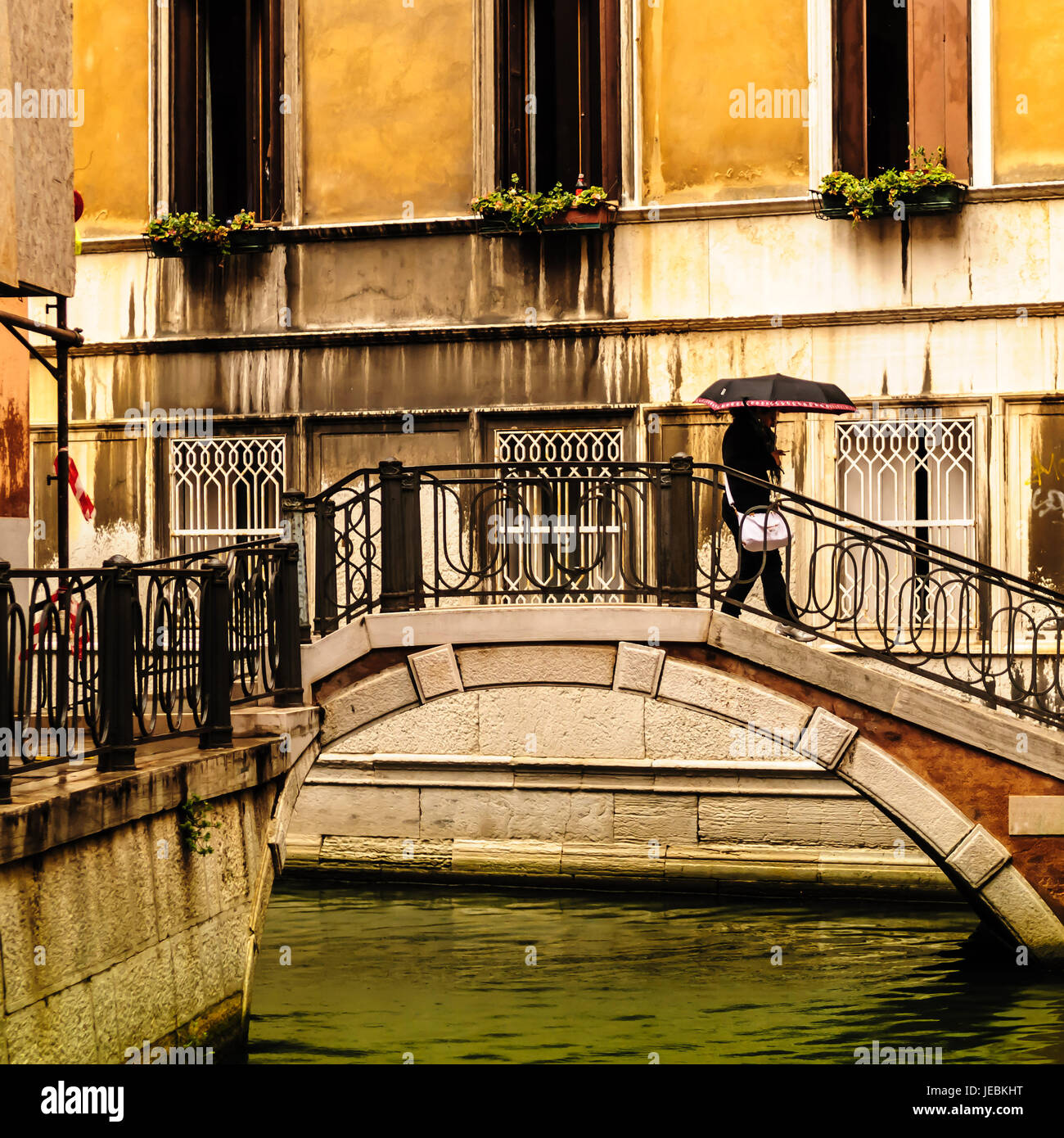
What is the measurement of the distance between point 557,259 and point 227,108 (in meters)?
3.40

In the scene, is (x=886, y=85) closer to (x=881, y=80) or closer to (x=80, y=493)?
(x=881, y=80)

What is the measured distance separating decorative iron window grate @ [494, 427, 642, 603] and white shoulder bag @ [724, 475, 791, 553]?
2.35 ft

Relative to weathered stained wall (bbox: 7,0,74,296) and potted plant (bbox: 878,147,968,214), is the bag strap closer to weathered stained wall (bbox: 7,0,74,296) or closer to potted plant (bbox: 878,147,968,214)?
potted plant (bbox: 878,147,968,214)

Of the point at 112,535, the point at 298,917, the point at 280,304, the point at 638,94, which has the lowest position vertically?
the point at 298,917

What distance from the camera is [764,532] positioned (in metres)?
10.6

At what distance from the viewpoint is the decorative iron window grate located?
10500 mm

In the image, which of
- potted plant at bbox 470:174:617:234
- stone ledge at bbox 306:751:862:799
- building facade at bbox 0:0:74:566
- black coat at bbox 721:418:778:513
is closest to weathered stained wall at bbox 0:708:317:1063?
black coat at bbox 721:418:778:513

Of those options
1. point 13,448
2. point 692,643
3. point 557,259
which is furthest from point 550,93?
point 692,643
